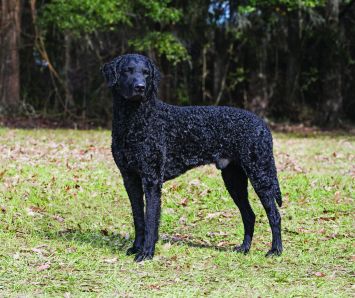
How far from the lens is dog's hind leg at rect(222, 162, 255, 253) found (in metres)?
6.21

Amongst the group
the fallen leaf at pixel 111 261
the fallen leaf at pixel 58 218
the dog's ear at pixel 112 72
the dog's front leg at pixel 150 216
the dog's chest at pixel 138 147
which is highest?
the dog's ear at pixel 112 72

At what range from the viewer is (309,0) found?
18.0 m

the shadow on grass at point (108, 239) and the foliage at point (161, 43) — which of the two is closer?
the shadow on grass at point (108, 239)

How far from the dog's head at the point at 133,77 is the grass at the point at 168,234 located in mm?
1528

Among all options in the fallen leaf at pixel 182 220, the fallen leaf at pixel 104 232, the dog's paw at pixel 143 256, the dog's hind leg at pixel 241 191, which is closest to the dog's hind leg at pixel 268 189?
the dog's hind leg at pixel 241 191

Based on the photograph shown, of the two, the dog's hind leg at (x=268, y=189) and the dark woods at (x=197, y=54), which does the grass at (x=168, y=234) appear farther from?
the dark woods at (x=197, y=54)

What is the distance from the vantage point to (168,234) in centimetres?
698

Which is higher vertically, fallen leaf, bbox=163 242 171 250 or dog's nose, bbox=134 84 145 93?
dog's nose, bbox=134 84 145 93

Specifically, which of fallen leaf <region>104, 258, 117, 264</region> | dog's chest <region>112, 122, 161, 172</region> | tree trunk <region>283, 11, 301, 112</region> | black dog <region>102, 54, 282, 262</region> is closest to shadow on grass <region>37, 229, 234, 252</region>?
fallen leaf <region>104, 258, 117, 264</region>

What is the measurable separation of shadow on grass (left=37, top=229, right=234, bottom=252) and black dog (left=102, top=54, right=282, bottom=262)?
1.67 ft

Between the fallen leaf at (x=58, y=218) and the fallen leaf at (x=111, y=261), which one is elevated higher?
the fallen leaf at (x=111, y=261)

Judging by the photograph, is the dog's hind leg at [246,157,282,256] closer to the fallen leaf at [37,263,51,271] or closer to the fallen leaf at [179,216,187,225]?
the fallen leaf at [179,216,187,225]

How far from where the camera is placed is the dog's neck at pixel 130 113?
562 cm

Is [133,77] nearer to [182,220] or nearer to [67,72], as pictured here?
[182,220]
